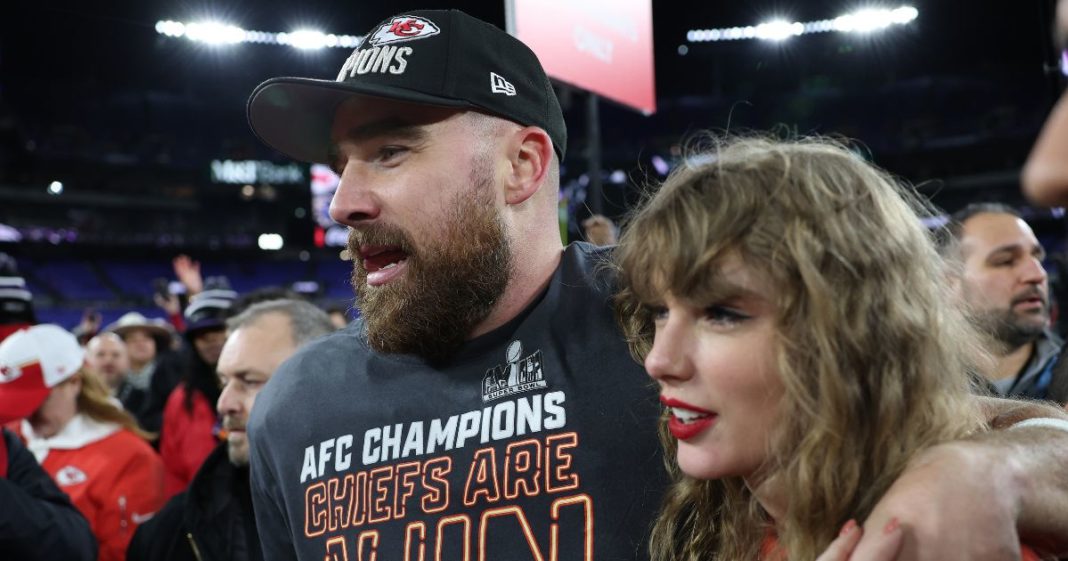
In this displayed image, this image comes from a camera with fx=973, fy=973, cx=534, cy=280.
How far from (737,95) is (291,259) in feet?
43.0

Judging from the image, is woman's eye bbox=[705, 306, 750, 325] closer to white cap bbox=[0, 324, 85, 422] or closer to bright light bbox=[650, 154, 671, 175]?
white cap bbox=[0, 324, 85, 422]

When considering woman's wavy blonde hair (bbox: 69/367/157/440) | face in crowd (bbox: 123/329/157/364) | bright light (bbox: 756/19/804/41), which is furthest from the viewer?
bright light (bbox: 756/19/804/41)

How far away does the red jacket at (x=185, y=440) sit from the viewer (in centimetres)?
362

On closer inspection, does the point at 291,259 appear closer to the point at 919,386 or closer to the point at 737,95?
the point at 737,95

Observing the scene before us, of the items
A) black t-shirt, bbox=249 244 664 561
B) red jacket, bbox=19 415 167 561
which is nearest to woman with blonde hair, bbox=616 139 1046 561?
black t-shirt, bbox=249 244 664 561

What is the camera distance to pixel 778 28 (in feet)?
61.4

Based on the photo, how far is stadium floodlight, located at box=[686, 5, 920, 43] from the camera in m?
18.3

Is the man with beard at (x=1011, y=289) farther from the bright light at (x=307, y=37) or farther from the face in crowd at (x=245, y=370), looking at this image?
the bright light at (x=307, y=37)

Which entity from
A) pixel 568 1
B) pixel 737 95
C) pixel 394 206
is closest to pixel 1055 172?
pixel 394 206

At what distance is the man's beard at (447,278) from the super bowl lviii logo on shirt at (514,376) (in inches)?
3.3

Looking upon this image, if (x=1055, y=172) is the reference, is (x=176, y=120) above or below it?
above

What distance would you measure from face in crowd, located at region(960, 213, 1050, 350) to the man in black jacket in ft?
7.24

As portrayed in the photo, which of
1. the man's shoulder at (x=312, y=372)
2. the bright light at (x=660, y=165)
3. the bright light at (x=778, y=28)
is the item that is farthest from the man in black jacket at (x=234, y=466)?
the bright light at (x=660, y=165)

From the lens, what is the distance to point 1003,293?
3.31 metres
